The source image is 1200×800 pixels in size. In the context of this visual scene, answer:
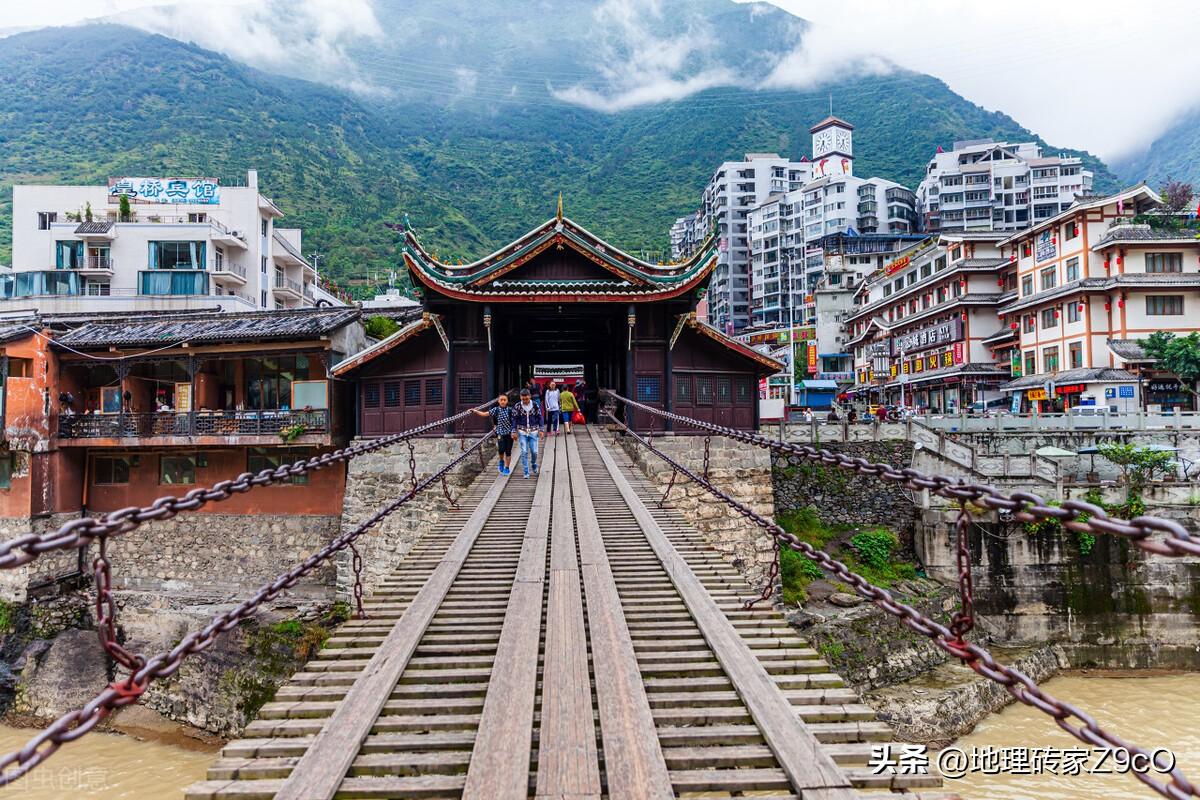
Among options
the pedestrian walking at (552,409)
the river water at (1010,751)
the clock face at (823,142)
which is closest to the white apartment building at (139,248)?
the pedestrian walking at (552,409)

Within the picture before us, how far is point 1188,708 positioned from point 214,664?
25925 millimetres

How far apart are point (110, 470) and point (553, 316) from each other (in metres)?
15.9

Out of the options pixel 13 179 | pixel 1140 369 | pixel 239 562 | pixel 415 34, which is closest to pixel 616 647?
pixel 239 562

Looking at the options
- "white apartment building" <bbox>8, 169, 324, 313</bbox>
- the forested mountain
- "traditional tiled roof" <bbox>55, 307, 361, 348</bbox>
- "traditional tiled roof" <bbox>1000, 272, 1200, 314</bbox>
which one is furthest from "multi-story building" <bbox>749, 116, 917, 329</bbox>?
"traditional tiled roof" <bbox>55, 307, 361, 348</bbox>

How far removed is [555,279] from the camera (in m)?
20.6

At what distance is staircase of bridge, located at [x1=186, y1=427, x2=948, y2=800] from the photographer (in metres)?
3.54

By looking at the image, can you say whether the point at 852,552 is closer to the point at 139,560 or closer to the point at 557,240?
the point at 557,240

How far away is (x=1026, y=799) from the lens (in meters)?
13.7

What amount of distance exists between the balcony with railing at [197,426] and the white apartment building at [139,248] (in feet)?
41.0

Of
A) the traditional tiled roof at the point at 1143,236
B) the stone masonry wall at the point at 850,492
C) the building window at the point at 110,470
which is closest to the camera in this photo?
the building window at the point at 110,470

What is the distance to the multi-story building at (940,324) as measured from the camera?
1591 inches

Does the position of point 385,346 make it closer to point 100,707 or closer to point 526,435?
point 526,435

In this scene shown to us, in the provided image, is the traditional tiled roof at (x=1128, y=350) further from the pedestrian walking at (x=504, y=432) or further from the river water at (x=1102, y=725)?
the pedestrian walking at (x=504, y=432)

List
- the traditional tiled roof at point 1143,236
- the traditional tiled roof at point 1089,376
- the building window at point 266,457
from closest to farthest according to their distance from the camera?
the building window at point 266,457, the traditional tiled roof at point 1089,376, the traditional tiled roof at point 1143,236
